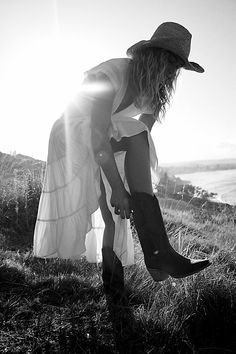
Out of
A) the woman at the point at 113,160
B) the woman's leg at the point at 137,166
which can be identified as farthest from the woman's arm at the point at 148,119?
the woman's leg at the point at 137,166

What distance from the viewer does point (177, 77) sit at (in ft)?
7.18

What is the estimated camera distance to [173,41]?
6.50ft

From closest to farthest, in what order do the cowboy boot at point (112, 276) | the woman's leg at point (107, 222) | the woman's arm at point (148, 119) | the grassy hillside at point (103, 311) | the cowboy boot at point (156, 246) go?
1. the grassy hillside at point (103, 311)
2. the cowboy boot at point (156, 246)
3. the cowboy boot at point (112, 276)
4. the woman's leg at point (107, 222)
5. the woman's arm at point (148, 119)

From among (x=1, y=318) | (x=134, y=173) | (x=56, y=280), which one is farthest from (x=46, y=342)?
(x=134, y=173)

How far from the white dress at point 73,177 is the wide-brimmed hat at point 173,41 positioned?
0.17 meters

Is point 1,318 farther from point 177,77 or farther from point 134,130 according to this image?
point 177,77

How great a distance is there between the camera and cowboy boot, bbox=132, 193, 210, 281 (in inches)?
68.3

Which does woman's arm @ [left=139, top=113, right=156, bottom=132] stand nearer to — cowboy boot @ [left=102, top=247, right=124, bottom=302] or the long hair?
the long hair

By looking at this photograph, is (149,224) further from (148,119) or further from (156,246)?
(148,119)

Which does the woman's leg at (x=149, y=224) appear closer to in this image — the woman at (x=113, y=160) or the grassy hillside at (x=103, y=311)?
the woman at (x=113, y=160)

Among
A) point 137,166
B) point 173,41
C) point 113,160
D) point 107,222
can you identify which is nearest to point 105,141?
point 113,160

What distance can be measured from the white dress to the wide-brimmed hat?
0.56ft

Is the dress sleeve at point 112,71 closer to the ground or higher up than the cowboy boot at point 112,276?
higher up

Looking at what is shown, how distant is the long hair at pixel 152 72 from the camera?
2004 mm
